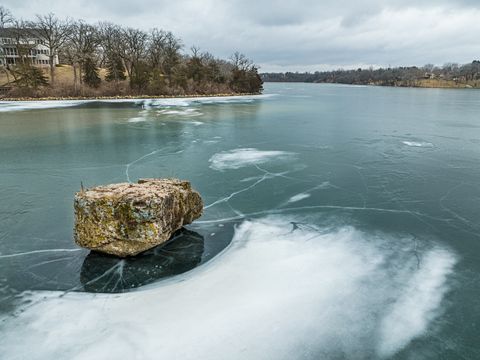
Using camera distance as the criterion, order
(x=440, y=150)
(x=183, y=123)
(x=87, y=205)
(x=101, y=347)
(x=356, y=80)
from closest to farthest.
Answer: (x=101, y=347), (x=87, y=205), (x=440, y=150), (x=183, y=123), (x=356, y=80)

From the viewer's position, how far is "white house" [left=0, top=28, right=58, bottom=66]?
53494 mm

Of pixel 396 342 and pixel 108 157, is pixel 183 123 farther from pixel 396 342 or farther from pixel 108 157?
pixel 396 342

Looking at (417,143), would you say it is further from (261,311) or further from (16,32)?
(16,32)

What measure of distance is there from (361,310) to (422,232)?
3234mm

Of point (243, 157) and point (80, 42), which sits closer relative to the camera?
point (243, 157)

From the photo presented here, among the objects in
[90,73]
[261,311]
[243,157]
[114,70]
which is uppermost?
[114,70]

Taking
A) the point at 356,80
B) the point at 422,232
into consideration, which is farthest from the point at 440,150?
the point at 356,80

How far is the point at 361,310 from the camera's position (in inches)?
182

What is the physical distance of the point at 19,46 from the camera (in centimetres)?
4934

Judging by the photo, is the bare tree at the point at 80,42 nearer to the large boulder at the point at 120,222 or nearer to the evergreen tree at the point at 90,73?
the evergreen tree at the point at 90,73

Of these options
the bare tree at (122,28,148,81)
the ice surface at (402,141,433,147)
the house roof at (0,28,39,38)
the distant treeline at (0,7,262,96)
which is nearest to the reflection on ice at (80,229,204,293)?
the ice surface at (402,141,433,147)

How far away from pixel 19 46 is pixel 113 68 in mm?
13280

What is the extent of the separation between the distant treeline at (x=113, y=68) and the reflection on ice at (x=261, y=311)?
4772 centimetres

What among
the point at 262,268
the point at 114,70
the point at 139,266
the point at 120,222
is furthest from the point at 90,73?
the point at 262,268
